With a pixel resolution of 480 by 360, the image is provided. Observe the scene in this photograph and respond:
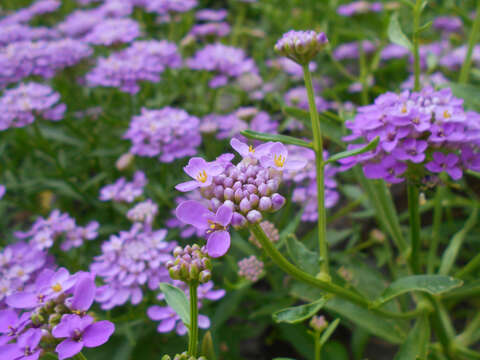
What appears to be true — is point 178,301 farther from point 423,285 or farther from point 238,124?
point 238,124

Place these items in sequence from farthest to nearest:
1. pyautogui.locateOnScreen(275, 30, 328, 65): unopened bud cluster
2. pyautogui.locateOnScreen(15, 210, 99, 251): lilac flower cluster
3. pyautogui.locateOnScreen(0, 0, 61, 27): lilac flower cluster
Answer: pyautogui.locateOnScreen(0, 0, 61, 27): lilac flower cluster
pyautogui.locateOnScreen(15, 210, 99, 251): lilac flower cluster
pyautogui.locateOnScreen(275, 30, 328, 65): unopened bud cluster

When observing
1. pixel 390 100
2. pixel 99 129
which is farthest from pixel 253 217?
pixel 99 129

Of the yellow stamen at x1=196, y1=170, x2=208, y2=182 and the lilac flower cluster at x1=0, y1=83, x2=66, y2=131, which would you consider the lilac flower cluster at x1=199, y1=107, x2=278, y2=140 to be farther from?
the yellow stamen at x1=196, y1=170, x2=208, y2=182

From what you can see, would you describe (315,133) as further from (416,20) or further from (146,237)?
(146,237)

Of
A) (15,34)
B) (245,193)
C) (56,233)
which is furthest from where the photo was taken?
(15,34)

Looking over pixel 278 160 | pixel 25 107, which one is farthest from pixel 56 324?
pixel 25 107

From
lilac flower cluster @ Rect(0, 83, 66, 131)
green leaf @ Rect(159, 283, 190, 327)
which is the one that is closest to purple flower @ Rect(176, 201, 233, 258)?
green leaf @ Rect(159, 283, 190, 327)

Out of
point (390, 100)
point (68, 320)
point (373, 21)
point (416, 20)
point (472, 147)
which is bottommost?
point (373, 21)
